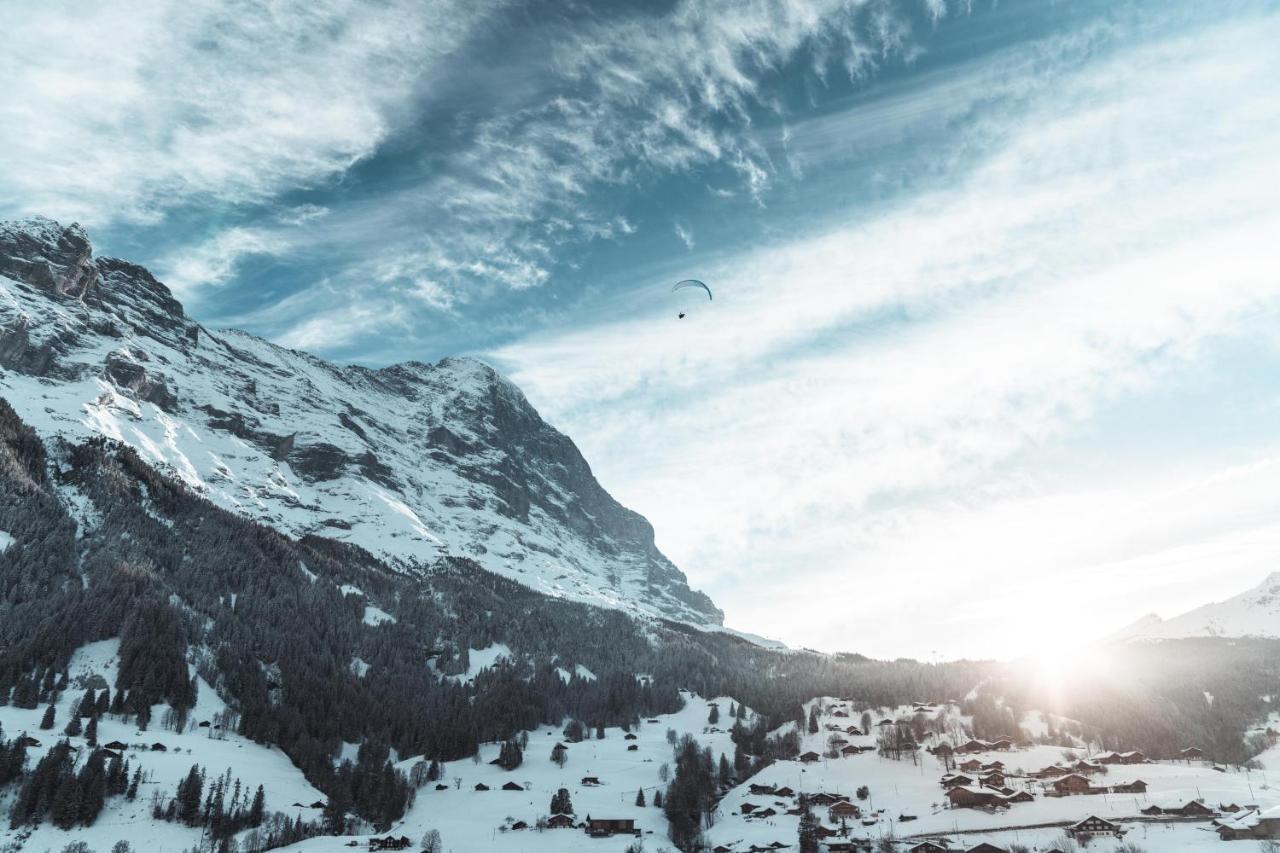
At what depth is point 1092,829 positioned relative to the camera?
98.3m

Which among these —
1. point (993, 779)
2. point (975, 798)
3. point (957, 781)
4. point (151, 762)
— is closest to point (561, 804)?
point (151, 762)

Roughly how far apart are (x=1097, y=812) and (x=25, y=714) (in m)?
174

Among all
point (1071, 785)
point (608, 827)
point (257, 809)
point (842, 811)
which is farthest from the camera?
point (842, 811)

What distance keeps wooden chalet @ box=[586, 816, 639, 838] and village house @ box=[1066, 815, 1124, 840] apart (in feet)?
207

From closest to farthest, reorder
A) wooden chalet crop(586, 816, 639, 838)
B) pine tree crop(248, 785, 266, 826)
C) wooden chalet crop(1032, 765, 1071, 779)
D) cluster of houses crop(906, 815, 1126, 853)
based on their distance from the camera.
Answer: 1. cluster of houses crop(906, 815, 1126, 853)
2. pine tree crop(248, 785, 266, 826)
3. wooden chalet crop(586, 816, 639, 838)
4. wooden chalet crop(1032, 765, 1071, 779)

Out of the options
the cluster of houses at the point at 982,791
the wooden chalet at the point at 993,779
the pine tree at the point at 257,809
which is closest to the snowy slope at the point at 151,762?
the pine tree at the point at 257,809

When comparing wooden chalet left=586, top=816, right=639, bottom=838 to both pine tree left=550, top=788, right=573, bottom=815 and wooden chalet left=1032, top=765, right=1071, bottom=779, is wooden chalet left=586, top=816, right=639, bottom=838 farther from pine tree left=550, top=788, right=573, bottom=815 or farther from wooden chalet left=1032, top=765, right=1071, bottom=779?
wooden chalet left=1032, top=765, right=1071, bottom=779

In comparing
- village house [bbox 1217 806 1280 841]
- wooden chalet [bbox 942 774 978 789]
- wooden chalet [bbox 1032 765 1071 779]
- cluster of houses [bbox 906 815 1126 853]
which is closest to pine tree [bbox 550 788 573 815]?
cluster of houses [bbox 906 815 1126 853]

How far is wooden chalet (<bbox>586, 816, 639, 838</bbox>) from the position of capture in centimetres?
11750

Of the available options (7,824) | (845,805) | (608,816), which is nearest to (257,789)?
(7,824)

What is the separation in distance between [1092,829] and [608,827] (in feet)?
226

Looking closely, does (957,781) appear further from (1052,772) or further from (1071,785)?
(1052,772)

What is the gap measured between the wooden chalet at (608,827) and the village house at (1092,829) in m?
63.0

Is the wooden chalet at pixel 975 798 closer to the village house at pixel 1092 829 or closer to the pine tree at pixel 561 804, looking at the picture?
the village house at pixel 1092 829
